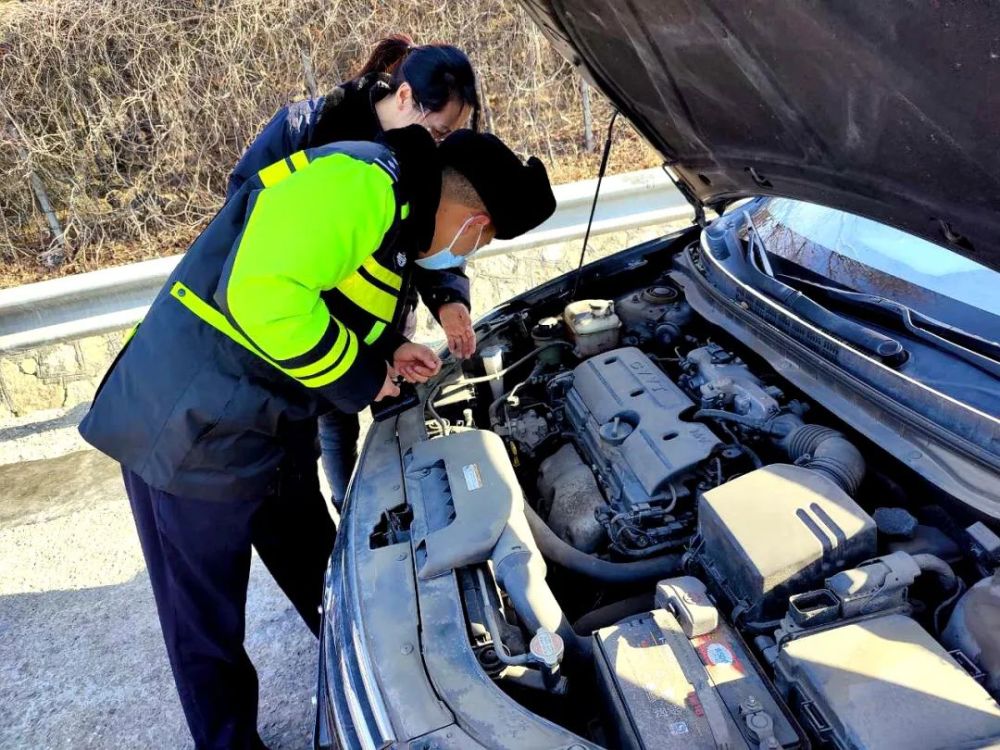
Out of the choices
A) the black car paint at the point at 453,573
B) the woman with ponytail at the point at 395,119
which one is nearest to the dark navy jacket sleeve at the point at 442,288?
the woman with ponytail at the point at 395,119

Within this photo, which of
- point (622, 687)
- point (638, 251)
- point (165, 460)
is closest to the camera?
point (622, 687)

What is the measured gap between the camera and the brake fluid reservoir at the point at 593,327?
262 cm

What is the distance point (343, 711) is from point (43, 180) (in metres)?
6.02

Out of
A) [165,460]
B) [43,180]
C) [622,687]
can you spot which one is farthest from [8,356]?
[622,687]

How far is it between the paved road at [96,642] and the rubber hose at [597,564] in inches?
50.7

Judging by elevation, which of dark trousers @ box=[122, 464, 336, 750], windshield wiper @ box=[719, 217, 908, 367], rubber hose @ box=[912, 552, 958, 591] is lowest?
dark trousers @ box=[122, 464, 336, 750]

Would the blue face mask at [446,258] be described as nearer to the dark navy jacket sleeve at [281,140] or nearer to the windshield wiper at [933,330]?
the dark navy jacket sleeve at [281,140]

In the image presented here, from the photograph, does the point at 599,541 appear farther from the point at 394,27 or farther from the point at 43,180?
the point at 43,180

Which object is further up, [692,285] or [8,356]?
[692,285]

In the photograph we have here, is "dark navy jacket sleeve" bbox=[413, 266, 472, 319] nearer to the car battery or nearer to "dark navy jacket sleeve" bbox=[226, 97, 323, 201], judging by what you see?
"dark navy jacket sleeve" bbox=[226, 97, 323, 201]

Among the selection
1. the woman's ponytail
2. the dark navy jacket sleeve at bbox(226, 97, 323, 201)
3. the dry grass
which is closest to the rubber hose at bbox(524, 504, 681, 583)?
the dark navy jacket sleeve at bbox(226, 97, 323, 201)

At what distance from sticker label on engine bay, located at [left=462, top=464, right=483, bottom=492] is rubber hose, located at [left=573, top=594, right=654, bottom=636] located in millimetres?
413

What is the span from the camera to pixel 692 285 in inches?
107

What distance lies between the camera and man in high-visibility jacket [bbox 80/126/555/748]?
1664 millimetres
